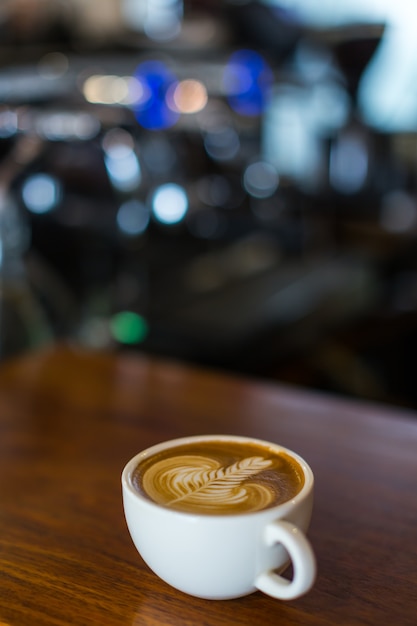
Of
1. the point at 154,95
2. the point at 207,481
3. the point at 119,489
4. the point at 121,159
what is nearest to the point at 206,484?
the point at 207,481

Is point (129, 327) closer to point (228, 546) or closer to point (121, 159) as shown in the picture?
point (121, 159)

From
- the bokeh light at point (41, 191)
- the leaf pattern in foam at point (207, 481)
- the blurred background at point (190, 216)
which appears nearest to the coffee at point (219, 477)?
the leaf pattern in foam at point (207, 481)

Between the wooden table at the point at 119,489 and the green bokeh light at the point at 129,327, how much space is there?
1.06 meters

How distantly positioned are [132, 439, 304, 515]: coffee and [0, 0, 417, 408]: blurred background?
0.79m

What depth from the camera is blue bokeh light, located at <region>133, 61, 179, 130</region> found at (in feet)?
4.83

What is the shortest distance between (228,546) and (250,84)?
1.72 metres

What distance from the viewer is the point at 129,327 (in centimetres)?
215

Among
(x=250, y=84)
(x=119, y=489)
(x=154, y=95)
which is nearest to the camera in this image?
(x=119, y=489)

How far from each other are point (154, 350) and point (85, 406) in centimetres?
123

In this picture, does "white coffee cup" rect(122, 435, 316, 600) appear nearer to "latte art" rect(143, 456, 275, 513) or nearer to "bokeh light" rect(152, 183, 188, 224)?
"latte art" rect(143, 456, 275, 513)

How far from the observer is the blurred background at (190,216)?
53.6 inches

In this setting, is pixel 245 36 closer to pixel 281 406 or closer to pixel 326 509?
pixel 281 406

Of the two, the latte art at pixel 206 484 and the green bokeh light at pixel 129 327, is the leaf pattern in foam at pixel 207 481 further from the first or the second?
the green bokeh light at pixel 129 327

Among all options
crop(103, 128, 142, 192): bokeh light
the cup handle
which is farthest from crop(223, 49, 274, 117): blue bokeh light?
the cup handle
